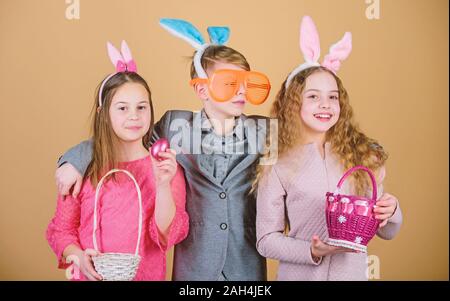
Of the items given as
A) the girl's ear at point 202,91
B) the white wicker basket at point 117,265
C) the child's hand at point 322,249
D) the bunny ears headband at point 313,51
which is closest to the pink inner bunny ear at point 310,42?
the bunny ears headband at point 313,51

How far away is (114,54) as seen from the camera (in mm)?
2922

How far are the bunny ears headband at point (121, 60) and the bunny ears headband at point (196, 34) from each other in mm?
207

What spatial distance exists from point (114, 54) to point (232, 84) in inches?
22.1

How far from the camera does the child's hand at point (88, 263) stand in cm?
272

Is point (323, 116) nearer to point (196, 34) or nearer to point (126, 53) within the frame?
point (196, 34)

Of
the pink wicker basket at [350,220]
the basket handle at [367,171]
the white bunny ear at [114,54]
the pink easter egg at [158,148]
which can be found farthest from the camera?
the white bunny ear at [114,54]

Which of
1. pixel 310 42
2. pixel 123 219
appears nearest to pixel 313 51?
pixel 310 42

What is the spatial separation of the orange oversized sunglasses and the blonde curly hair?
0.12 metres

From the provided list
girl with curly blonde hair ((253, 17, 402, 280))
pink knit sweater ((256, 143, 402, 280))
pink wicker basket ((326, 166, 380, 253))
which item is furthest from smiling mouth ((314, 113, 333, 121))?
pink wicker basket ((326, 166, 380, 253))

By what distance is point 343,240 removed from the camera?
2488mm

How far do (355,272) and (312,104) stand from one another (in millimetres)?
748

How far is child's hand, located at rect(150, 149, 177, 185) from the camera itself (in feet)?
8.90

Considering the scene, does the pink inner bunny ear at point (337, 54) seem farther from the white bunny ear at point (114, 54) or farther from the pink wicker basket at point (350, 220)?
the white bunny ear at point (114, 54)

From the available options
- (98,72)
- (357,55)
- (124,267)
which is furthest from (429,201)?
(98,72)
